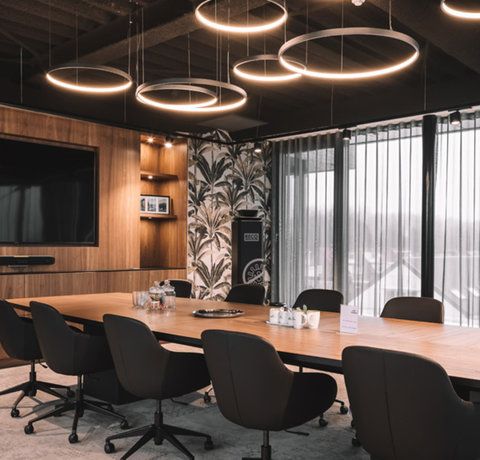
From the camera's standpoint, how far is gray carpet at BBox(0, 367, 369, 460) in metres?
3.56

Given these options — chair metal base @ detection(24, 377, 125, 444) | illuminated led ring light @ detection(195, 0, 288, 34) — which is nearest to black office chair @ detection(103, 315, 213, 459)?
chair metal base @ detection(24, 377, 125, 444)

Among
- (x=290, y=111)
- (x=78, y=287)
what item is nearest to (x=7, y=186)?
(x=78, y=287)

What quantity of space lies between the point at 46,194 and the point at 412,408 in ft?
17.8

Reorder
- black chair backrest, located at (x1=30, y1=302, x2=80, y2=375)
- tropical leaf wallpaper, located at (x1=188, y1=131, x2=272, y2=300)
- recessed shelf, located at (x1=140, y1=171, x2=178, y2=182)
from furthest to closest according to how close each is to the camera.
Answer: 1. tropical leaf wallpaper, located at (x1=188, y1=131, x2=272, y2=300)
2. recessed shelf, located at (x1=140, y1=171, x2=178, y2=182)
3. black chair backrest, located at (x1=30, y1=302, x2=80, y2=375)

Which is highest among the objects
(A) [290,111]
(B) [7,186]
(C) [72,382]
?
(A) [290,111]

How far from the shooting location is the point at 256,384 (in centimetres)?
276

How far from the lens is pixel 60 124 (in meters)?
6.67

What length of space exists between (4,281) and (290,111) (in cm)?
441

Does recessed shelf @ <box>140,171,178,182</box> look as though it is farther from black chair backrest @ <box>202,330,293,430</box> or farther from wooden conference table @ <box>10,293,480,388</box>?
black chair backrest @ <box>202,330,293,430</box>

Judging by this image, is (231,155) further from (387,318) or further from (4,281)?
(387,318)

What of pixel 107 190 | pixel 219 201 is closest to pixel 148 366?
pixel 107 190

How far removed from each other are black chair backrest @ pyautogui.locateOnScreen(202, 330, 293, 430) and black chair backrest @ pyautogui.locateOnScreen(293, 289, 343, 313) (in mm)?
2177

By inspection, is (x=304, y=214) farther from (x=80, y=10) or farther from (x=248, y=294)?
(x=80, y=10)

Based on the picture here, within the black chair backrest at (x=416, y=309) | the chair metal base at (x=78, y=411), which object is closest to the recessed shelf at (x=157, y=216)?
the chair metal base at (x=78, y=411)
